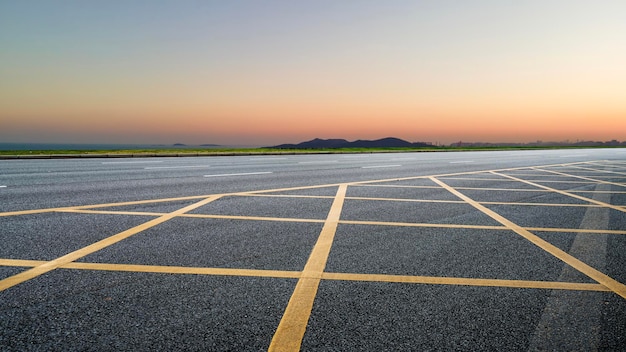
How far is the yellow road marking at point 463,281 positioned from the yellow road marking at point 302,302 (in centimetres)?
17

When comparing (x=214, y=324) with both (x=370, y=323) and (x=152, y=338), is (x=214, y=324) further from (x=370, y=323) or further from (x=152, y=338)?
(x=370, y=323)

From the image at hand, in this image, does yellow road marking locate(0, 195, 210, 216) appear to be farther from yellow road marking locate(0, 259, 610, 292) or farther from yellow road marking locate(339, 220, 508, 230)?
yellow road marking locate(339, 220, 508, 230)

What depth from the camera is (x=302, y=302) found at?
2748mm

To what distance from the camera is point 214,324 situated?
242 centimetres

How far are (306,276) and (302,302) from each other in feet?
1.65

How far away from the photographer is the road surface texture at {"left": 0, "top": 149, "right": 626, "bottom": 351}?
2.31 meters

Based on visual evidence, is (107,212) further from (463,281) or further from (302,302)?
(463,281)

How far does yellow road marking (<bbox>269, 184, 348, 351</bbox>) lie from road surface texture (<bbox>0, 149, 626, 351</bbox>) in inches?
0.5

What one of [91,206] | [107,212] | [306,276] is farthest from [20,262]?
[91,206]

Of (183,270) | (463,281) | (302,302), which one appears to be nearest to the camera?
(302,302)

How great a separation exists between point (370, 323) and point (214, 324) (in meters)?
1.01

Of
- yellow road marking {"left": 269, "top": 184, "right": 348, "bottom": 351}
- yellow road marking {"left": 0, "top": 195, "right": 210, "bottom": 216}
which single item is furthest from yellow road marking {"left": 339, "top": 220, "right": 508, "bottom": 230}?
yellow road marking {"left": 0, "top": 195, "right": 210, "bottom": 216}

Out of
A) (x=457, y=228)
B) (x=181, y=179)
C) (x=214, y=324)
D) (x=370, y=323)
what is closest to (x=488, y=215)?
(x=457, y=228)

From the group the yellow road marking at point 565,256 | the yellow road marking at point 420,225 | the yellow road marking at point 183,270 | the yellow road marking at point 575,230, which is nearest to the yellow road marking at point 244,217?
the yellow road marking at point 420,225
